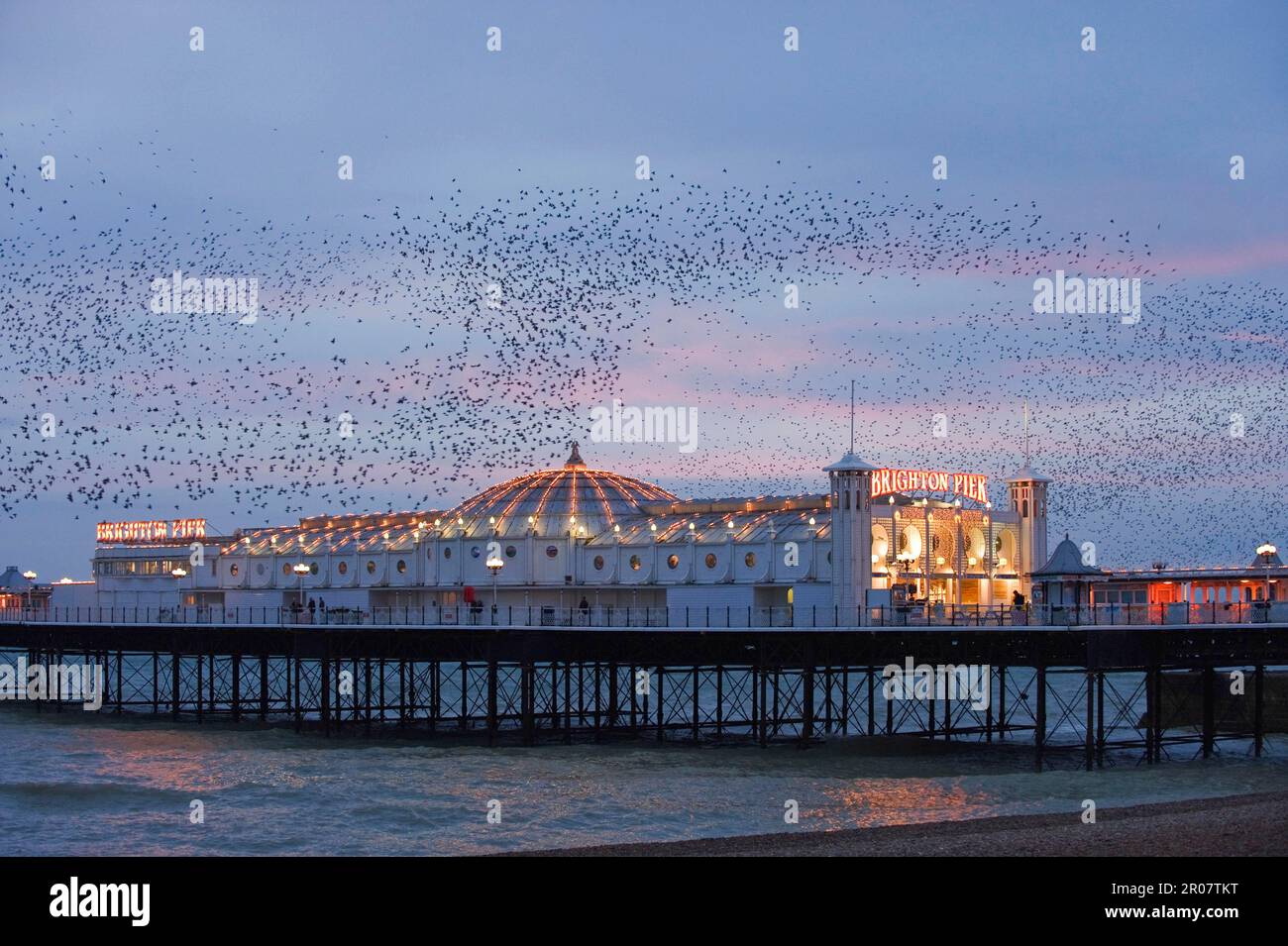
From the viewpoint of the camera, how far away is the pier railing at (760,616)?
190ft

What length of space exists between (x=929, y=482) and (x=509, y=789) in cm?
2461

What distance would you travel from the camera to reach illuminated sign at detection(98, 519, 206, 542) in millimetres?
106438

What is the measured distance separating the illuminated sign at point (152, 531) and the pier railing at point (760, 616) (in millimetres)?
20386

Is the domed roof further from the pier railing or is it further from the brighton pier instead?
the pier railing

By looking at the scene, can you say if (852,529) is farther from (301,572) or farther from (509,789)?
(301,572)

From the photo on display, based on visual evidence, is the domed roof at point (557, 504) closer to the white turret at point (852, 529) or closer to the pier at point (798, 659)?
the pier at point (798, 659)

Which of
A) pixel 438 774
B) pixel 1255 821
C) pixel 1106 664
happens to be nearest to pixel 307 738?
pixel 438 774

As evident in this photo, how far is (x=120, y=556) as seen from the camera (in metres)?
106

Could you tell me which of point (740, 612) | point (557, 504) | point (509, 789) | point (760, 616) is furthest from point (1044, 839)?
point (557, 504)

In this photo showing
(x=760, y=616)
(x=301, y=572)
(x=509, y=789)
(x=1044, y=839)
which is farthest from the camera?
(x=301, y=572)

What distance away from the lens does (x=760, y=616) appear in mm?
65000
